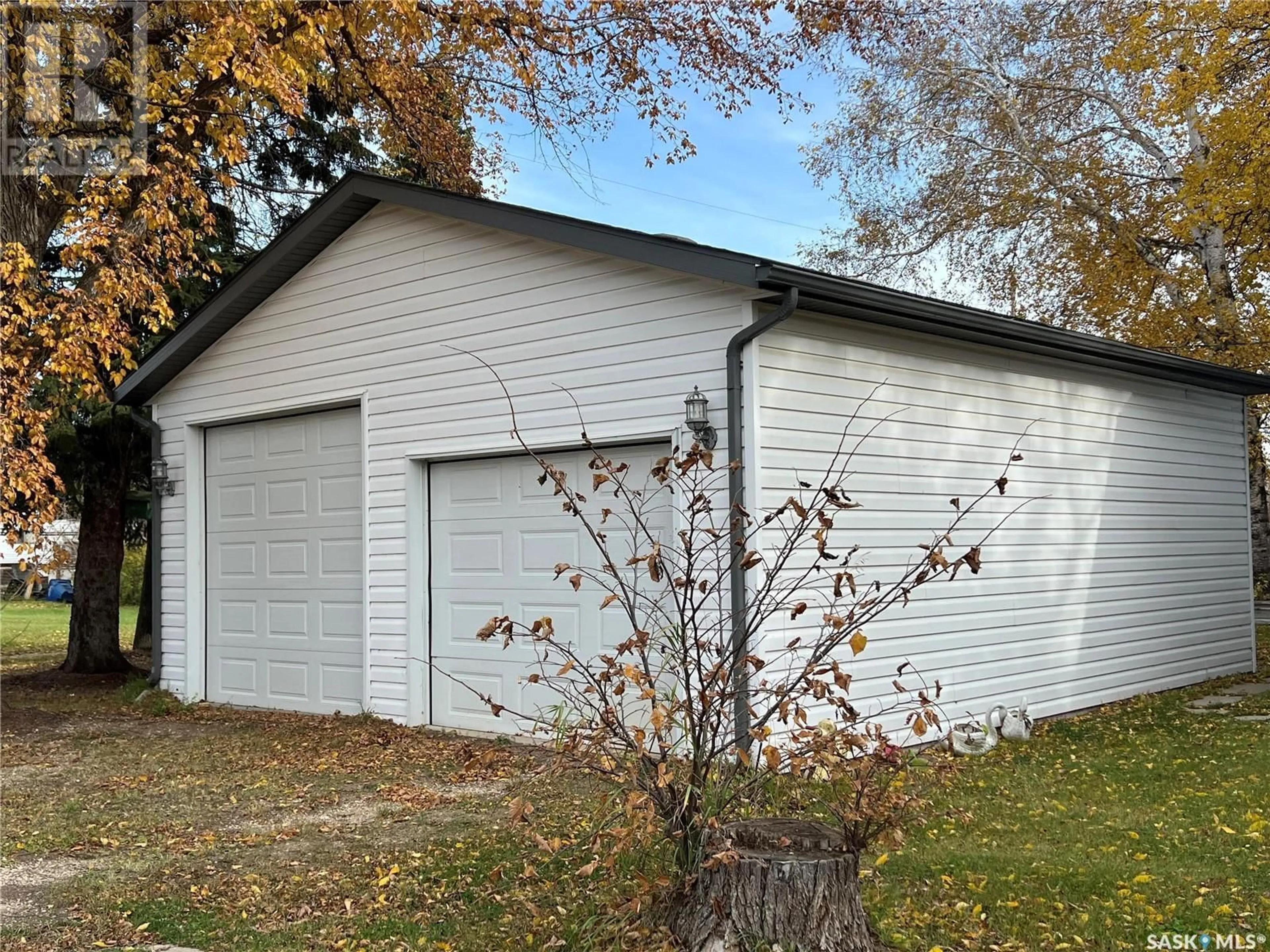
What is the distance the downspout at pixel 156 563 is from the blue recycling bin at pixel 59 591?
2263 centimetres

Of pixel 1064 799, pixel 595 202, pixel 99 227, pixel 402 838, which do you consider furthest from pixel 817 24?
pixel 402 838

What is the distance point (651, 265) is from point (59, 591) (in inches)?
1159

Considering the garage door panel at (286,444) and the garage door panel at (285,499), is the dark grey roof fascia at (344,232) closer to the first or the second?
the garage door panel at (286,444)

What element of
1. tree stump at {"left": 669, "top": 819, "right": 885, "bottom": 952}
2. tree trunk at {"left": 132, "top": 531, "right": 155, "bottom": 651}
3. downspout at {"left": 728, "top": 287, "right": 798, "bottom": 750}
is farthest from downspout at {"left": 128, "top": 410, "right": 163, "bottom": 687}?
tree stump at {"left": 669, "top": 819, "right": 885, "bottom": 952}

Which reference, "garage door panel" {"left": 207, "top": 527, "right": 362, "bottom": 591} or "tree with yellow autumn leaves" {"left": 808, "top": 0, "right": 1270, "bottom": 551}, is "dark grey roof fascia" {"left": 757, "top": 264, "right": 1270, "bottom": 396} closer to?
"tree with yellow autumn leaves" {"left": 808, "top": 0, "right": 1270, "bottom": 551}

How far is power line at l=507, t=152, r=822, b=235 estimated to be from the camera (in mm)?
15125

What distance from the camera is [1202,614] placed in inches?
444

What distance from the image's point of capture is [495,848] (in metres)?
5.16

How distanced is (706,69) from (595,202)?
230 centimetres

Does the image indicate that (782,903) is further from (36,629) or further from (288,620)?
(36,629)

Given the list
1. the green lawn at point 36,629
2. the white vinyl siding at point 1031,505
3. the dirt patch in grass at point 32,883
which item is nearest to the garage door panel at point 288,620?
the green lawn at point 36,629

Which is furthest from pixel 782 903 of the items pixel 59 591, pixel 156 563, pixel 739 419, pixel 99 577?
pixel 59 591

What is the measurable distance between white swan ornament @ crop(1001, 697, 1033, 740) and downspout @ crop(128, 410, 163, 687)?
7977 millimetres

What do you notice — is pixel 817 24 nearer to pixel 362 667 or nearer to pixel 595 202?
pixel 595 202
